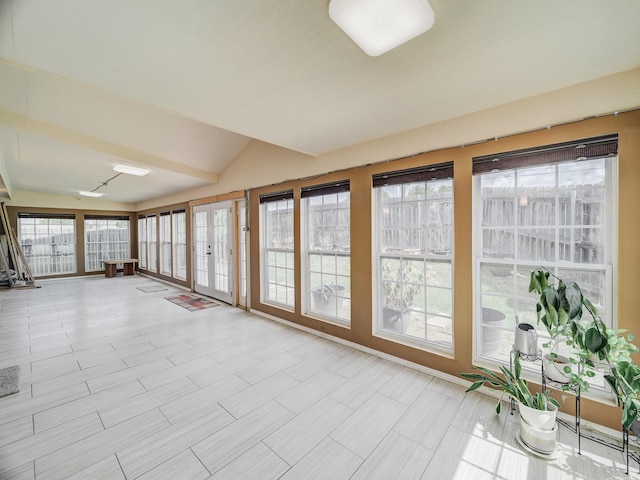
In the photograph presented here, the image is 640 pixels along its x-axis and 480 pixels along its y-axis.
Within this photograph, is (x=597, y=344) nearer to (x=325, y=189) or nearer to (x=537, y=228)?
(x=537, y=228)

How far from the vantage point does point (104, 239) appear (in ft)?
28.7

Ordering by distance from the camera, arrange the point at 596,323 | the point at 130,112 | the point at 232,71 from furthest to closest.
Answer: the point at 130,112, the point at 232,71, the point at 596,323

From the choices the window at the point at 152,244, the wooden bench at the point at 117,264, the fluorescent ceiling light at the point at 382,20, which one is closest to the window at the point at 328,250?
the fluorescent ceiling light at the point at 382,20

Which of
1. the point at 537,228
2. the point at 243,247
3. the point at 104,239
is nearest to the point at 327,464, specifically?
the point at 537,228

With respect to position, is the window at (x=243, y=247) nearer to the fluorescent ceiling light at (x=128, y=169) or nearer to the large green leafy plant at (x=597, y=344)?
the fluorescent ceiling light at (x=128, y=169)

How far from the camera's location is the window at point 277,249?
13.4 feet

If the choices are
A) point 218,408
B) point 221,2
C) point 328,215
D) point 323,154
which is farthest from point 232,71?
point 218,408

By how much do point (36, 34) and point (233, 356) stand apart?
9.84 feet

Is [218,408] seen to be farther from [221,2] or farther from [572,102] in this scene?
[572,102]

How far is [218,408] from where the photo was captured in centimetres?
213

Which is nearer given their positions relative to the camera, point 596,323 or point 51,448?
point 596,323

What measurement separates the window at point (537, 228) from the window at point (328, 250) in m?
1.45

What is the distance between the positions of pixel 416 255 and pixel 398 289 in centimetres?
44

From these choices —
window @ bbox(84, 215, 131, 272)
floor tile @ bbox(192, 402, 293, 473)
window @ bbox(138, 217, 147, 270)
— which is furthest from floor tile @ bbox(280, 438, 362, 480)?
window @ bbox(84, 215, 131, 272)
